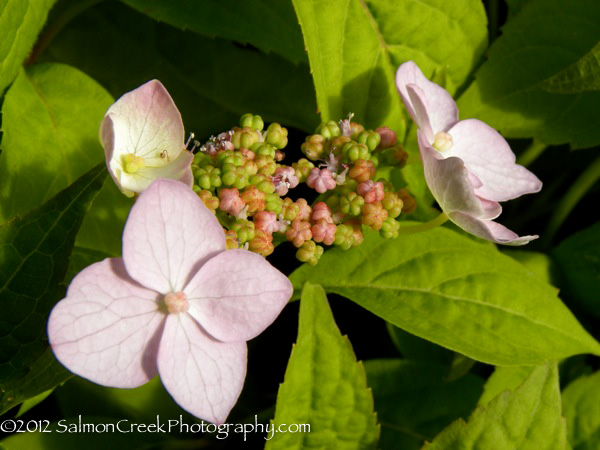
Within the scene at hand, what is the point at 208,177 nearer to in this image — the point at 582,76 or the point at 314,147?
the point at 314,147

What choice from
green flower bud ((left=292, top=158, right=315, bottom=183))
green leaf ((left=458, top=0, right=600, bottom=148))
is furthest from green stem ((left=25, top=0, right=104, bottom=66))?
green leaf ((left=458, top=0, right=600, bottom=148))

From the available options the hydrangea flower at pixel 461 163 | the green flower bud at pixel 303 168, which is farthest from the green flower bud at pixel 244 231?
the hydrangea flower at pixel 461 163

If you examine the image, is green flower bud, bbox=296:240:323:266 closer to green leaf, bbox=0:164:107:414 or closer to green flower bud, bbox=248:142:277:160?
green flower bud, bbox=248:142:277:160

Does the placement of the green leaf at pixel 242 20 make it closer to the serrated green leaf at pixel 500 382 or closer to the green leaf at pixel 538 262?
the green leaf at pixel 538 262

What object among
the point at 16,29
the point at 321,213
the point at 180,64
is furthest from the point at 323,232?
the point at 180,64

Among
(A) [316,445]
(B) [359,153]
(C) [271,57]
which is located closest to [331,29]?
(B) [359,153]

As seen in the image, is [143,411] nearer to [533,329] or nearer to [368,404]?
[368,404]
